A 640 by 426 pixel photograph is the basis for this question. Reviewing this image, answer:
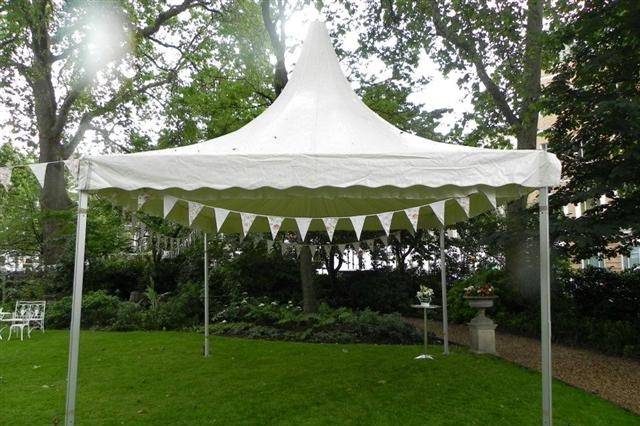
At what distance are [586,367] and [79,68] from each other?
526 inches

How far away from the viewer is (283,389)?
4.93 m

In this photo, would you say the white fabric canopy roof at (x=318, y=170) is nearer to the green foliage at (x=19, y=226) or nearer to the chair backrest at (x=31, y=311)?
the chair backrest at (x=31, y=311)

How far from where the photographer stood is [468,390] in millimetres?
4945

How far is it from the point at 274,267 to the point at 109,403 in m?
7.71

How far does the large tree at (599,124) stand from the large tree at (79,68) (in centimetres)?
920

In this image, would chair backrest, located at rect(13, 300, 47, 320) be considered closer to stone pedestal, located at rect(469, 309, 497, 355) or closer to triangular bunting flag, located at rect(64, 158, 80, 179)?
triangular bunting flag, located at rect(64, 158, 80, 179)

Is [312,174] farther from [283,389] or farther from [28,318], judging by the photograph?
[28,318]

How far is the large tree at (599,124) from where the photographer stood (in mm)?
6703

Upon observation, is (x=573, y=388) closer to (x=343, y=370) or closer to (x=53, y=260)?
(x=343, y=370)

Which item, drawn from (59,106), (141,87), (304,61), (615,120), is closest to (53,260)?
(59,106)

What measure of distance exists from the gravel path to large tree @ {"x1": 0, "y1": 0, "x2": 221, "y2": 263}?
10.5 metres

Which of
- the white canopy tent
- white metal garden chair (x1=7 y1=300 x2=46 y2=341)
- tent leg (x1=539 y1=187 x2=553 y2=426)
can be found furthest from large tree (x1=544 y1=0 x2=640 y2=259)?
white metal garden chair (x1=7 y1=300 x2=46 y2=341)

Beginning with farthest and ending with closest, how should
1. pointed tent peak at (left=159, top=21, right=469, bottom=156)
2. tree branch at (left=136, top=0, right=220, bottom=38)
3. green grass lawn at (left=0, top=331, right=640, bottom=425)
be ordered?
1. tree branch at (left=136, top=0, right=220, bottom=38)
2. green grass lawn at (left=0, top=331, right=640, bottom=425)
3. pointed tent peak at (left=159, top=21, right=469, bottom=156)

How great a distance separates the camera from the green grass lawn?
4.09 metres
